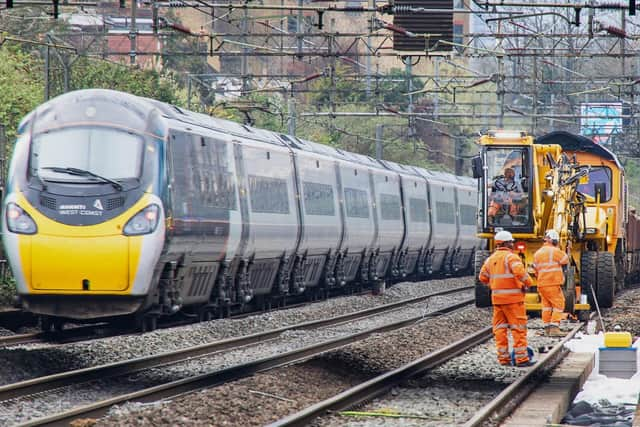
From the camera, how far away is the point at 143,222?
52.7 ft

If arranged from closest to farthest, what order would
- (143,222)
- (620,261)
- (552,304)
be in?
(143,222)
(552,304)
(620,261)

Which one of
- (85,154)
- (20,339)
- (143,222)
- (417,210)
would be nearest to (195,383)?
(143,222)

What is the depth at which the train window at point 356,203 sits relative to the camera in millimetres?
29234

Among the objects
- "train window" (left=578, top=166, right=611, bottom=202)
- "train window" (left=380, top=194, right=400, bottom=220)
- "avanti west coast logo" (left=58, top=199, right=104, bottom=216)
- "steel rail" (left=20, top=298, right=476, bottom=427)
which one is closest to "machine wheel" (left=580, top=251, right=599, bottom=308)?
"train window" (left=578, top=166, right=611, bottom=202)

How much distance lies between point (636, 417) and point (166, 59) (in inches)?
2378

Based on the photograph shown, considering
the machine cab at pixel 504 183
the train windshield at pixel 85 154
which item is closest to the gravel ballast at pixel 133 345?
the train windshield at pixel 85 154

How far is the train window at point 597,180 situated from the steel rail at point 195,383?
31.2 feet

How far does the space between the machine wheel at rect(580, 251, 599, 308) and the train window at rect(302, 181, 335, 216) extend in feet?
16.8

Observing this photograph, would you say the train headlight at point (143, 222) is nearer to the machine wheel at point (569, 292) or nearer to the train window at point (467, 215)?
the machine wheel at point (569, 292)

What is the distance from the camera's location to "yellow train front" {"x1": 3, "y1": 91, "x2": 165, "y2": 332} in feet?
51.5

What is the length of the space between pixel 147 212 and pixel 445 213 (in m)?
25.6

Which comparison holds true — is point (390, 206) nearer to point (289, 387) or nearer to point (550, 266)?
point (550, 266)

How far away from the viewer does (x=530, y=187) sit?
22.5m

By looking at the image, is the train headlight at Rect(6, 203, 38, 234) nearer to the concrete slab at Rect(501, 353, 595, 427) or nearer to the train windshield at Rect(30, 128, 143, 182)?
the train windshield at Rect(30, 128, 143, 182)
